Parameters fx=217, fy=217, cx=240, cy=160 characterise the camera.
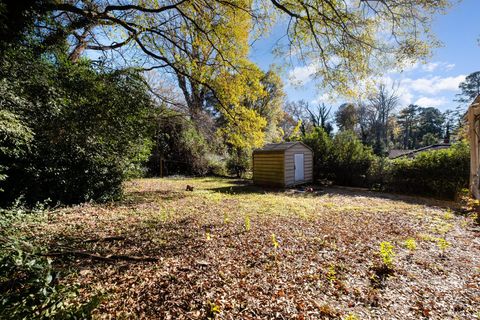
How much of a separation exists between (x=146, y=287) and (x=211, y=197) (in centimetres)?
535

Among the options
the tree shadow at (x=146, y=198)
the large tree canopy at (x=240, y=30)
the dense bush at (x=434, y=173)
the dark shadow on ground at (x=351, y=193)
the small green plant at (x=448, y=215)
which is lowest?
the small green plant at (x=448, y=215)

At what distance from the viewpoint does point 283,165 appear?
1059cm

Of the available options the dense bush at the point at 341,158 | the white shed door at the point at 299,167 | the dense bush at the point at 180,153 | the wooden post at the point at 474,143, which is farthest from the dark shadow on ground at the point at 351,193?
the dense bush at the point at 180,153

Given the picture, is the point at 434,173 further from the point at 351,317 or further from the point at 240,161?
the point at 240,161

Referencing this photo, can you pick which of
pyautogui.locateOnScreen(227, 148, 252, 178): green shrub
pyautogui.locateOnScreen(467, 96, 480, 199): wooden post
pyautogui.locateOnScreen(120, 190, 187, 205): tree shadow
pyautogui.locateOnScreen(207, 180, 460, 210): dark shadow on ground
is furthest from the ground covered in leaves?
pyautogui.locateOnScreen(227, 148, 252, 178): green shrub

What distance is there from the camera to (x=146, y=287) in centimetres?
243

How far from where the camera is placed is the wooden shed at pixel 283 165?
10688 mm

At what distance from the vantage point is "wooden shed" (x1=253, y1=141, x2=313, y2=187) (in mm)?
10688

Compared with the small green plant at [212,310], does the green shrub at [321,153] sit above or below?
above

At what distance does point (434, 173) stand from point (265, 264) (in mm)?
9282

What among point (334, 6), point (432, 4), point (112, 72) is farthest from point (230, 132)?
point (432, 4)

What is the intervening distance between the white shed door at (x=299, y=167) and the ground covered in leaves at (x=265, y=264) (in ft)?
18.8

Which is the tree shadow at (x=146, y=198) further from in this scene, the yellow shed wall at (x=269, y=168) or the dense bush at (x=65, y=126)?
the yellow shed wall at (x=269, y=168)

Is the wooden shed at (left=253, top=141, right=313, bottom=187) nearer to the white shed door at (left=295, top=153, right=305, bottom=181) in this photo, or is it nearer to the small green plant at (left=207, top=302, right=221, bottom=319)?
the white shed door at (left=295, top=153, right=305, bottom=181)
